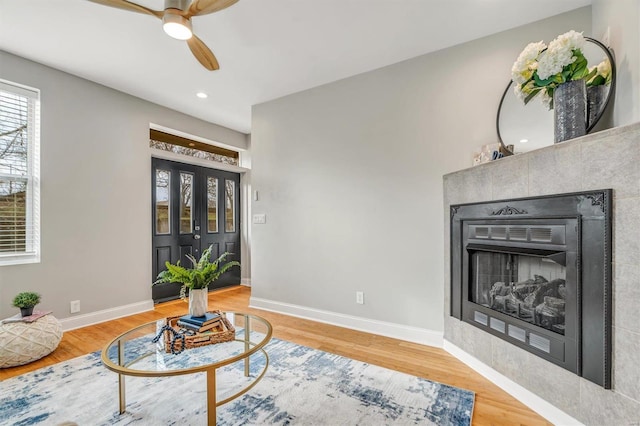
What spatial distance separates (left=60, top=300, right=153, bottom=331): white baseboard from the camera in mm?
3064

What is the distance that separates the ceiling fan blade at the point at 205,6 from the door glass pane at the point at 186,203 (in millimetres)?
3016

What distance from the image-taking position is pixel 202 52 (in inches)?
83.7

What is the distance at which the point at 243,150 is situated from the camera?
533cm

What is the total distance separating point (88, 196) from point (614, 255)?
14.2 feet

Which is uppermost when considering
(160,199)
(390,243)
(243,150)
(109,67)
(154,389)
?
(109,67)

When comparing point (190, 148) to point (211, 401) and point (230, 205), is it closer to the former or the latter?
point (230, 205)

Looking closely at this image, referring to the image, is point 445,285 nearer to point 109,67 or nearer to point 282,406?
point 282,406

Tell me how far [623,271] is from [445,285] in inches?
50.5

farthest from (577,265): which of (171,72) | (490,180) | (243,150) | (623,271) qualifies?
(243,150)

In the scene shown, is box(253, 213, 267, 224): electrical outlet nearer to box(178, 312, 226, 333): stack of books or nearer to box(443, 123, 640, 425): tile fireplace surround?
box(178, 312, 226, 333): stack of books

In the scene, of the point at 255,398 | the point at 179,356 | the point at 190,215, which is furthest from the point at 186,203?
the point at 255,398

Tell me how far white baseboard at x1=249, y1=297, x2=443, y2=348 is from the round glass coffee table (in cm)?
126

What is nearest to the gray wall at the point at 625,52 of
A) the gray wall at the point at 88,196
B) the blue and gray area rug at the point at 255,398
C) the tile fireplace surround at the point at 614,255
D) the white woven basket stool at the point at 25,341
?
the tile fireplace surround at the point at 614,255

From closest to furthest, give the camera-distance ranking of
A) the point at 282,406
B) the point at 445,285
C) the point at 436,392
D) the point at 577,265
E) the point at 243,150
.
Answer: the point at 577,265 → the point at 282,406 → the point at 436,392 → the point at 445,285 → the point at 243,150
